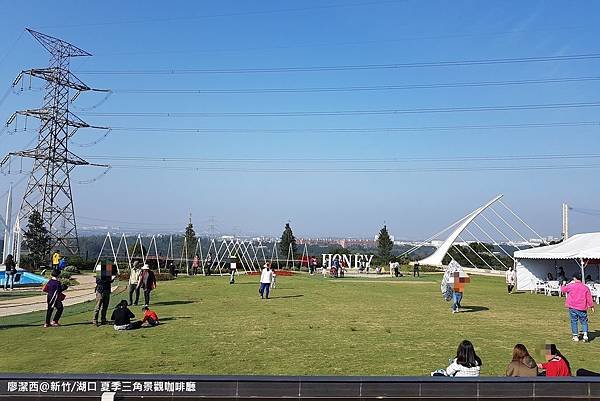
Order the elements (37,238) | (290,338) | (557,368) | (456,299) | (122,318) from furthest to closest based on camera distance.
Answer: (37,238), (456,299), (122,318), (290,338), (557,368)

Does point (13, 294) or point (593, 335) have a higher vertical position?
point (593, 335)

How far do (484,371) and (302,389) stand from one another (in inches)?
187

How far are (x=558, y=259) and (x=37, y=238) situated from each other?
42.6m

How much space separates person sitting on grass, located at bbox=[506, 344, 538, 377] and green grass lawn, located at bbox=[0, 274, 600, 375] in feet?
7.13

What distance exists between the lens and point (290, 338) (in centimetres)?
1366

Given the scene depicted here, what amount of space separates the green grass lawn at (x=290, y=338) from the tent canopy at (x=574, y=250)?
4.74 m

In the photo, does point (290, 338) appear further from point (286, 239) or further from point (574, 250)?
point (286, 239)

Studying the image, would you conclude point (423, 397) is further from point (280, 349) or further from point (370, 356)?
point (280, 349)

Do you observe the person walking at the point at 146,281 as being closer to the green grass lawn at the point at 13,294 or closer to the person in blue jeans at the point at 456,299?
the green grass lawn at the point at 13,294

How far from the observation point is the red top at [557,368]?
8.42 meters

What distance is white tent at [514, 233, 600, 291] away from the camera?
27031 millimetres

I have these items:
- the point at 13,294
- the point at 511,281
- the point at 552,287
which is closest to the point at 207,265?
the point at 13,294

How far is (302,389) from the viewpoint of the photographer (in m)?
7.28

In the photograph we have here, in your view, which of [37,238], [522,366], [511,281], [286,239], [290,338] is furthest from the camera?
[286,239]
